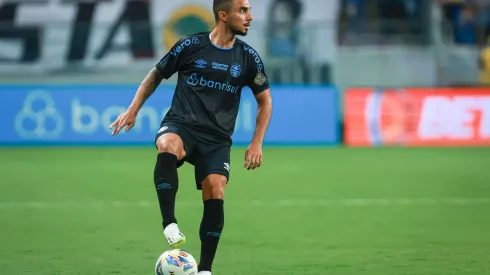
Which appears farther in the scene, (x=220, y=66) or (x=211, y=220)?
(x=220, y=66)

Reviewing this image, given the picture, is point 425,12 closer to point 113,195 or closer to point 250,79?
point 113,195

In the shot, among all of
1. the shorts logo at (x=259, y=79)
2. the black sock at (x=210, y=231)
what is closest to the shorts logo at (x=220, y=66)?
the shorts logo at (x=259, y=79)

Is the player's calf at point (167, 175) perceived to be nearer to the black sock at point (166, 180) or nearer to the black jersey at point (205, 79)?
the black sock at point (166, 180)

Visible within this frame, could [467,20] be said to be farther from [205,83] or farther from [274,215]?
[205,83]

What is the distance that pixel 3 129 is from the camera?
1906cm

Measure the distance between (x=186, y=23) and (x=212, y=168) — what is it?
17.0 metres

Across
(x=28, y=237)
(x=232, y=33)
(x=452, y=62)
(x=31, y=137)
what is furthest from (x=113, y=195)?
(x=452, y=62)

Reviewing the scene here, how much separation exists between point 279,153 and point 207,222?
11374mm

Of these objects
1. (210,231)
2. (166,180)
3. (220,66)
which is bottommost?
(210,231)

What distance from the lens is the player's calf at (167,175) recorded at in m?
6.50

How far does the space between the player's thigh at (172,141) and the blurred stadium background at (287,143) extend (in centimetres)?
103

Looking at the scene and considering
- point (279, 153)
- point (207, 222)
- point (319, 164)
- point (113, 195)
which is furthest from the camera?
point (279, 153)

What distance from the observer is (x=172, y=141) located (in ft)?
22.1

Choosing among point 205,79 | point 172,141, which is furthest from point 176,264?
point 205,79
